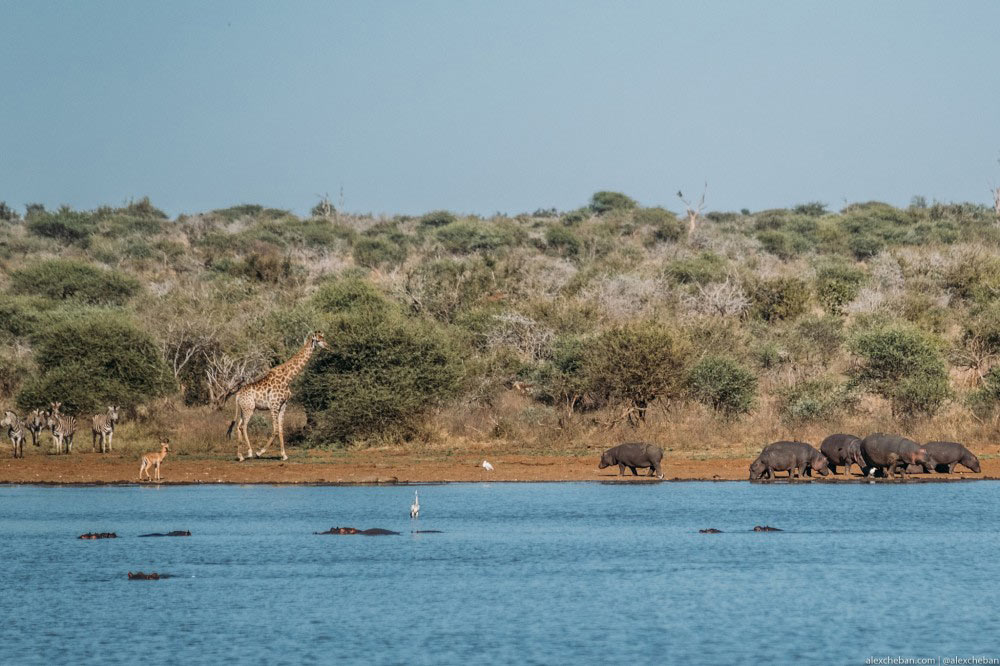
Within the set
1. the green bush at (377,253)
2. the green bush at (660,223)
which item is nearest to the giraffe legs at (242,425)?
the green bush at (377,253)

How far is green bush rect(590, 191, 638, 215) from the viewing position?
327 ft

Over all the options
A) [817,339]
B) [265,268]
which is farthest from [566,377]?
[265,268]

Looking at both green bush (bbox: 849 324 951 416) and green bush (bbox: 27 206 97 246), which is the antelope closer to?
green bush (bbox: 849 324 951 416)

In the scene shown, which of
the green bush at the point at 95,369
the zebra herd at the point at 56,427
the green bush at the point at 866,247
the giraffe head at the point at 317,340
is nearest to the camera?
the giraffe head at the point at 317,340

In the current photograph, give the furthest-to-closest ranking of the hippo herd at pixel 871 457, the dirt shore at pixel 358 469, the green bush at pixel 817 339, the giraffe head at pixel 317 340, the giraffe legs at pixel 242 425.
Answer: the green bush at pixel 817 339 < the giraffe head at pixel 317 340 < the giraffe legs at pixel 242 425 < the dirt shore at pixel 358 469 < the hippo herd at pixel 871 457

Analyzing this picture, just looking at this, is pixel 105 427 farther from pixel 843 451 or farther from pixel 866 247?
pixel 866 247

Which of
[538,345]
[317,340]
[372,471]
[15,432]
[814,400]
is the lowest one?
[372,471]

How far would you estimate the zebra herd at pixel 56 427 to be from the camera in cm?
3453

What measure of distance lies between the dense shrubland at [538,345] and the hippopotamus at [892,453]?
171 inches

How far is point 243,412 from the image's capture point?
33.2m

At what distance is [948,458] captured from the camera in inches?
1161

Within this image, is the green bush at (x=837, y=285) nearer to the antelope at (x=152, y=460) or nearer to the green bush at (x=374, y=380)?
the green bush at (x=374, y=380)

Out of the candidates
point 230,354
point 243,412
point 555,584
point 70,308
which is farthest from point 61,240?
point 555,584

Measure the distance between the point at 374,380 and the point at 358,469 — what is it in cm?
400
